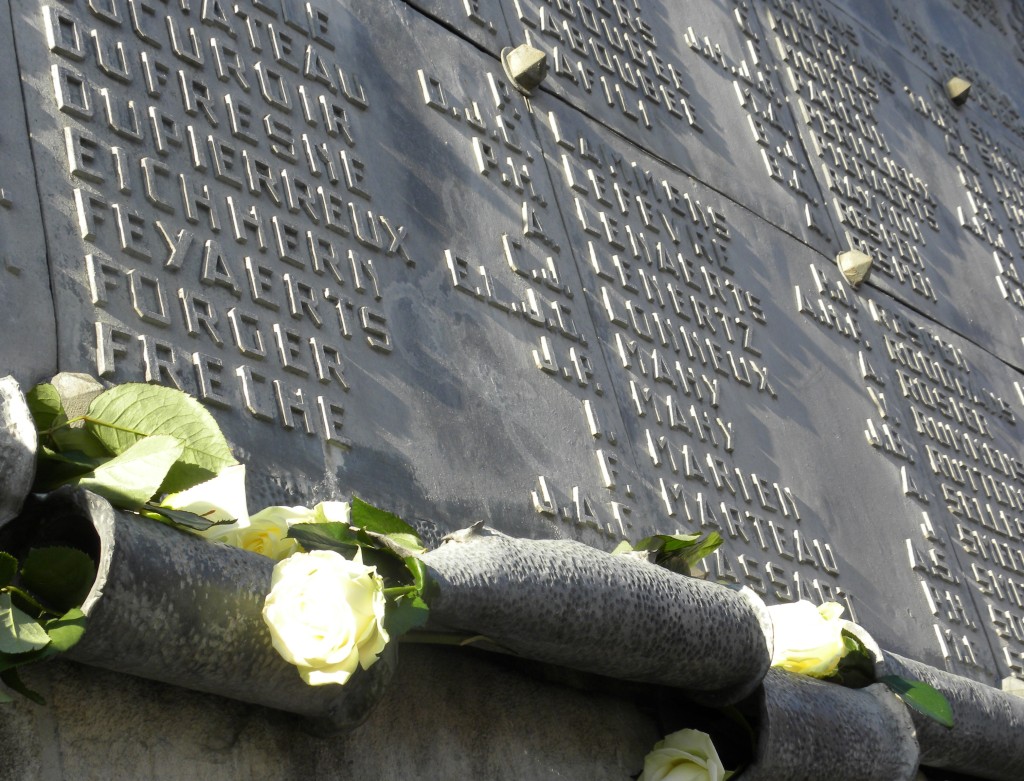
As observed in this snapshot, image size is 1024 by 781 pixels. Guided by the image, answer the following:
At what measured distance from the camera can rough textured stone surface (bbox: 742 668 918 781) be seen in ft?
10.9

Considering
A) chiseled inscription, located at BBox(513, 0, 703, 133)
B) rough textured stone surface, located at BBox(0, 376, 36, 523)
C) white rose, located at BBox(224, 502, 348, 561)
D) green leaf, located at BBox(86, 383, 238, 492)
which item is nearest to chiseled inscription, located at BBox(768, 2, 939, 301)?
chiseled inscription, located at BBox(513, 0, 703, 133)

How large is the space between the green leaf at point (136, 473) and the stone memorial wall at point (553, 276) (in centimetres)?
33

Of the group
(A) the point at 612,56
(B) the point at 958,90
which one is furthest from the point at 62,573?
(B) the point at 958,90

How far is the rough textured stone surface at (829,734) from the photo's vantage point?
3.31 metres

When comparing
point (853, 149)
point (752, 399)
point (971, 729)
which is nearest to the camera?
point (971, 729)

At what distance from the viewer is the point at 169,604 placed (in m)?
2.28

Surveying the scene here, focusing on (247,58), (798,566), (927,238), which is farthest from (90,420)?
(927,238)

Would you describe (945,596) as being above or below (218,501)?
above

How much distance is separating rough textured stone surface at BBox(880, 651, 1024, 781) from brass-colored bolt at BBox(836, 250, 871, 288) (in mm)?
1969

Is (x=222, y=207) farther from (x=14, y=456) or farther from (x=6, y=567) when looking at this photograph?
(x=6, y=567)

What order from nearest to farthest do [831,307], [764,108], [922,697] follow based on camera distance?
[922,697] < [831,307] < [764,108]

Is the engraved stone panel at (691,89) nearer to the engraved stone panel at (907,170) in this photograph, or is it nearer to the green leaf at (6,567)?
the engraved stone panel at (907,170)

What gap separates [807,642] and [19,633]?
80.9 inches

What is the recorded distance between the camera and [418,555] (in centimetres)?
271
